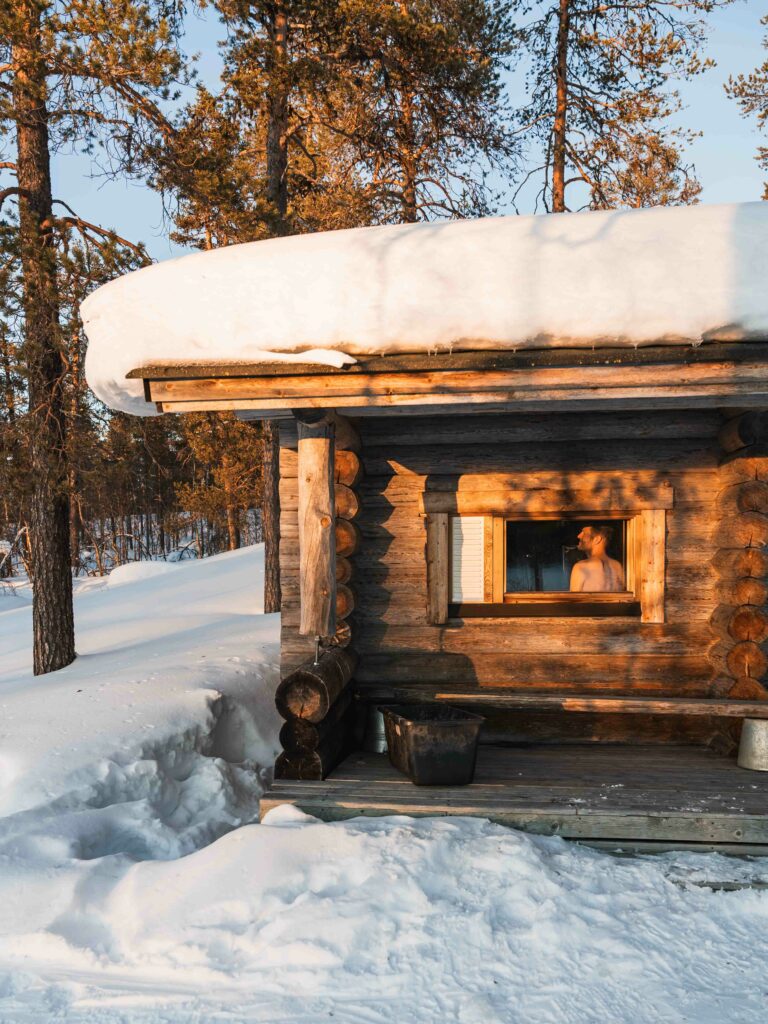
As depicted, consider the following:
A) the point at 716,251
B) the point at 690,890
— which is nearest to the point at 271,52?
the point at 716,251

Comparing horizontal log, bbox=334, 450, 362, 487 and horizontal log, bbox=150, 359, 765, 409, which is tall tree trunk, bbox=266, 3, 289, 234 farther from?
horizontal log, bbox=150, 359, 765, 409

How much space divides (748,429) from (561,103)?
9782mm

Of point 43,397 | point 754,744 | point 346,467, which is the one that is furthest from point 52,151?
point 754,744

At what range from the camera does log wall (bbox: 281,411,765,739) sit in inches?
244

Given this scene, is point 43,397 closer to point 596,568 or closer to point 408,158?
point 596,568

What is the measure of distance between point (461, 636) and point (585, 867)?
2.52m

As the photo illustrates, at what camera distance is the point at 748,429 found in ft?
18.4

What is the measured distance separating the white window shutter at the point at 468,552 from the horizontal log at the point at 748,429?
1.98 meters

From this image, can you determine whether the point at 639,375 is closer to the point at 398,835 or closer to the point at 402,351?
the point at 402,351

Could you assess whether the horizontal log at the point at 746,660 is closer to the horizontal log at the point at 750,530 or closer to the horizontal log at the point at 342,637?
the horizontal log at the point at 750,530

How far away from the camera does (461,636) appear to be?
6.39 metres

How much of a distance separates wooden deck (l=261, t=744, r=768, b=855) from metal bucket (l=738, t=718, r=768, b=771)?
111mm

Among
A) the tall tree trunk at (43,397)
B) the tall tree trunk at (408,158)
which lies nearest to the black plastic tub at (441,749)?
the tall tree trunk at (43,397)

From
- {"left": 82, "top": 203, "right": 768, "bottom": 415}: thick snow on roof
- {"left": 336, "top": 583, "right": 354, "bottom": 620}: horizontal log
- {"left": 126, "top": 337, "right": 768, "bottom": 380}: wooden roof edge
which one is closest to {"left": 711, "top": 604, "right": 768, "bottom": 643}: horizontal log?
{"left": 126, "top": 337, "right": 768, "bottom": 380}: wooden roof edge
